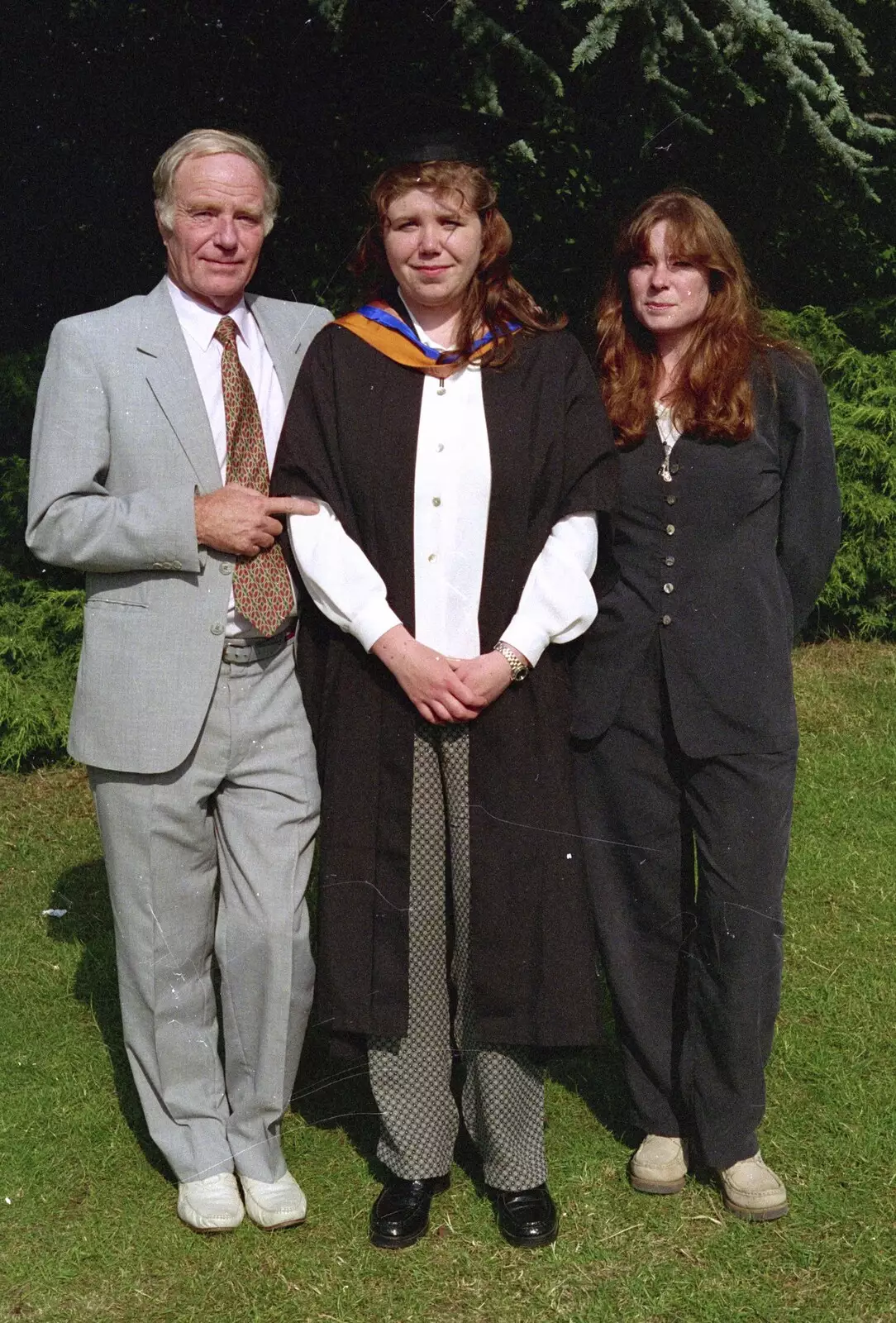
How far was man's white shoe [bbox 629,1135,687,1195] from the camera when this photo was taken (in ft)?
A: 11.9

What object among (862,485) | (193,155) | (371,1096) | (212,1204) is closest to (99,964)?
(371,1096)

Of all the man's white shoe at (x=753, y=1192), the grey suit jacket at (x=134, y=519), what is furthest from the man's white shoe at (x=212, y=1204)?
the man's white shoe at (x=753, y=1192)

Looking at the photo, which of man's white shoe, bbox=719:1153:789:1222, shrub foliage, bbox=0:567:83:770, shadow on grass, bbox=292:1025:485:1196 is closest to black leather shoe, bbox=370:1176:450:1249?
shadow on grass, bbox=292:1025:485:1196

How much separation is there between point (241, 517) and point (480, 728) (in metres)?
0.69

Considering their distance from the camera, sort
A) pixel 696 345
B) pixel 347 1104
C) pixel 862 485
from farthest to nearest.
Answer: pixel 862 485 < pixel 347 1104 < pixel 696 345

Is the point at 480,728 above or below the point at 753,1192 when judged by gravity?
above

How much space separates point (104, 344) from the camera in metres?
3.26

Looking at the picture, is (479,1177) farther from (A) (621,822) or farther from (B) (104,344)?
(B) (104,344)

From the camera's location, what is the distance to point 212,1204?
3539 millimetres

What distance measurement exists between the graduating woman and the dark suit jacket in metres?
0.12

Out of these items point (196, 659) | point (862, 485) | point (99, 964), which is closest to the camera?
point (196, 659)

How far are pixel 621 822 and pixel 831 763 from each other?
3.32 m

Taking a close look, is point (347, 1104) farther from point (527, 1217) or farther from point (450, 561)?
point (450, 561)

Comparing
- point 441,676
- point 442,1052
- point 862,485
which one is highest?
point 441,676
